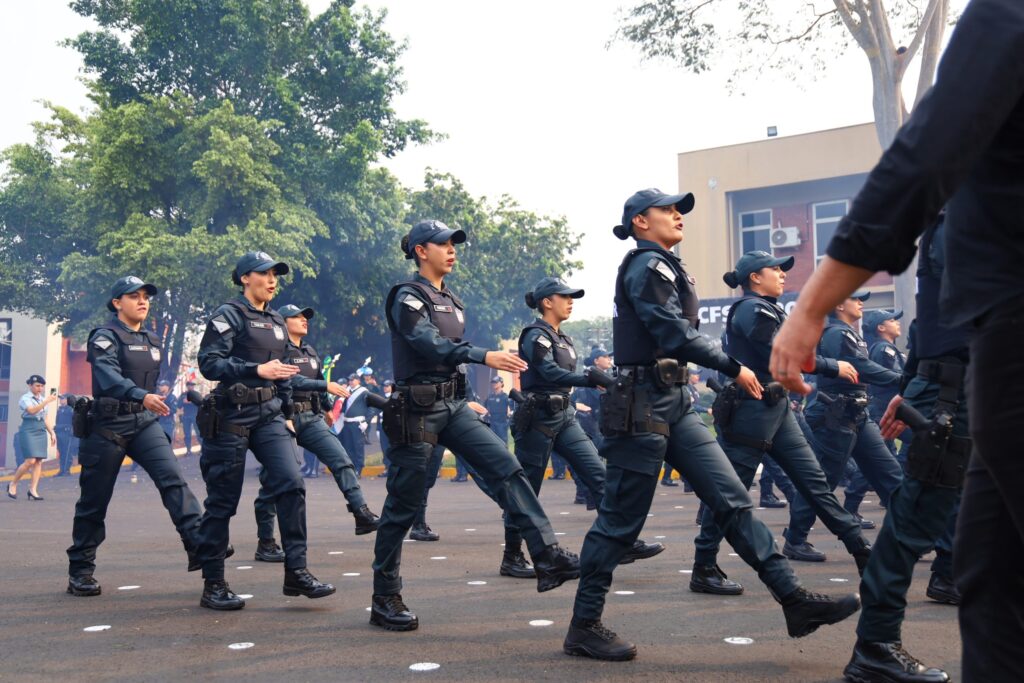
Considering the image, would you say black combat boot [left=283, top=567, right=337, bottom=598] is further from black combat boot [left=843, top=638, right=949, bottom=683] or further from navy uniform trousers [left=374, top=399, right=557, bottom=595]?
black combat boot [left=843, top=638, right=949, bottom=683]

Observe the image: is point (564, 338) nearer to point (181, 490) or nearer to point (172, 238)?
point (181, 490)

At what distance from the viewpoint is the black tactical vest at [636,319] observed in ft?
15.3

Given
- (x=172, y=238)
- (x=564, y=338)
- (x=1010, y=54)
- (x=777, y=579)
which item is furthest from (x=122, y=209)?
(x=1010, y=54)

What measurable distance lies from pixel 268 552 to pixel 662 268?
467cm

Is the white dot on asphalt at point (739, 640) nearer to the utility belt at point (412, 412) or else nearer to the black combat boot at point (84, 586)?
the utility belt at point (412, 412)

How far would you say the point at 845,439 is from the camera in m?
7.41

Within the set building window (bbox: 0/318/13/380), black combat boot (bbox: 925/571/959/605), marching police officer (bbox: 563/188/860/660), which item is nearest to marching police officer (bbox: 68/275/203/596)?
marching police officer (bbox: 563/188/860/660)

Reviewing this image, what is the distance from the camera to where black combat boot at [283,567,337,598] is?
580cm

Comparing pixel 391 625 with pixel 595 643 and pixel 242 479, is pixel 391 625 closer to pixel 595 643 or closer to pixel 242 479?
pixel 595 643

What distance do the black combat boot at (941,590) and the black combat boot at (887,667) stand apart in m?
1.62

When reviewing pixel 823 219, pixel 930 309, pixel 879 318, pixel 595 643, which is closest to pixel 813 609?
pixel 595 643

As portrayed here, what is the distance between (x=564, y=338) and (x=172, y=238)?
19.0 m

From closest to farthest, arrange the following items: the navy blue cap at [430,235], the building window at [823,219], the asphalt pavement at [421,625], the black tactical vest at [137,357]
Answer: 1. the asphalt pavement at [421,625]
2. the navy blue cap at [430,235]
3. the black tactical vest at [137,357]
4. the building window at [823,219]

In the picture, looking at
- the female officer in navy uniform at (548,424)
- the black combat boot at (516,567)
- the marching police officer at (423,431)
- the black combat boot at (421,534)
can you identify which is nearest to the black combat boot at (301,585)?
the marching police officer at (423,431)
